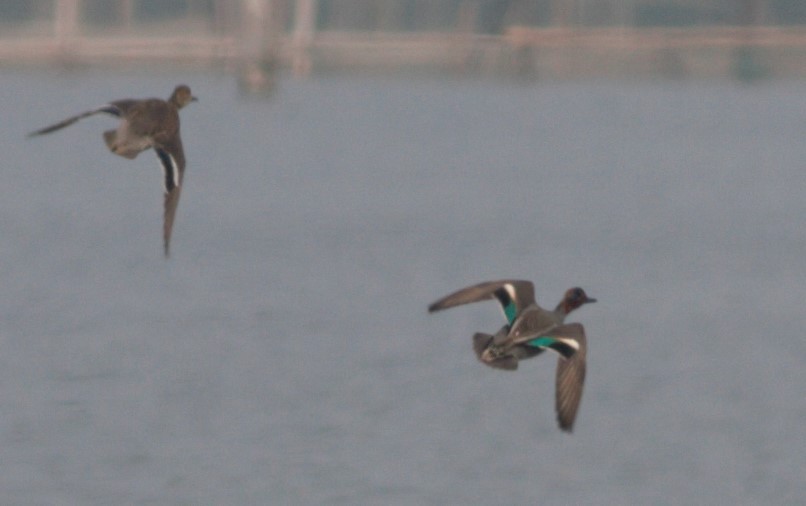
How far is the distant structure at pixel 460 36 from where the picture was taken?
429 feet

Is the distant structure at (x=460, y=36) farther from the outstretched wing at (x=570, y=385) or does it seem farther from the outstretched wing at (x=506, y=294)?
the outstretched wing at (x=570, y=385)

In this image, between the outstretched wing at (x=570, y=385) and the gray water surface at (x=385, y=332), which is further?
the gray water surface at (x=385, y=332)

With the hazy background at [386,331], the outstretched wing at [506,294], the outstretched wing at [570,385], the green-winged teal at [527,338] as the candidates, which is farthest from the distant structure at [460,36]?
the outstretched wing at [570,385]

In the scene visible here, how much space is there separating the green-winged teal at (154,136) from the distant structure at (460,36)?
104600 millimetres

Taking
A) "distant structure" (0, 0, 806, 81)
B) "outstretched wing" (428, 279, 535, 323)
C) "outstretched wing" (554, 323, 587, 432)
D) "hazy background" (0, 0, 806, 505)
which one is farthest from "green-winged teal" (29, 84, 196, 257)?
"distant structure" (0, 0, 806, 81)

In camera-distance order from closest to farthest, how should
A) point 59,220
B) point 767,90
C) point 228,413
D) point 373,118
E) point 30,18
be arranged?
point 228,413 → point 59,220 → point 373,118 → point 767,90 → point 30,18

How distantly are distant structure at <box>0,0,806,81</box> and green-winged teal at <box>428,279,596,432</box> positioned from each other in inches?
4116

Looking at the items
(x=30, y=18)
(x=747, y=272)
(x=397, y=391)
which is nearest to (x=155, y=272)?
(x=747, y=272)

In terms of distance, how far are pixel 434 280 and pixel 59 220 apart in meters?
14.4

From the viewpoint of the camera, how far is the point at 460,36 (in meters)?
149

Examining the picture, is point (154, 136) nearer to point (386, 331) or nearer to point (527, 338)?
point (527, 338)

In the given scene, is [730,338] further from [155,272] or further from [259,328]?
[155,272]

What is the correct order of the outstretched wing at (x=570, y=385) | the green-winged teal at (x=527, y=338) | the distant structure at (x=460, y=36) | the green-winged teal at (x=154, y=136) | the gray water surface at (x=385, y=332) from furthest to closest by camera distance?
the distant structure at (x=460, y=36) < the gray water surface at (x=385, y=332) < the green-winged teal at (x=527, y=338) < the green-winged teal at (x=154, y=136) < the outstretched wing at (x=570, y=385)

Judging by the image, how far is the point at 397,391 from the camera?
Result: 1083 inches
